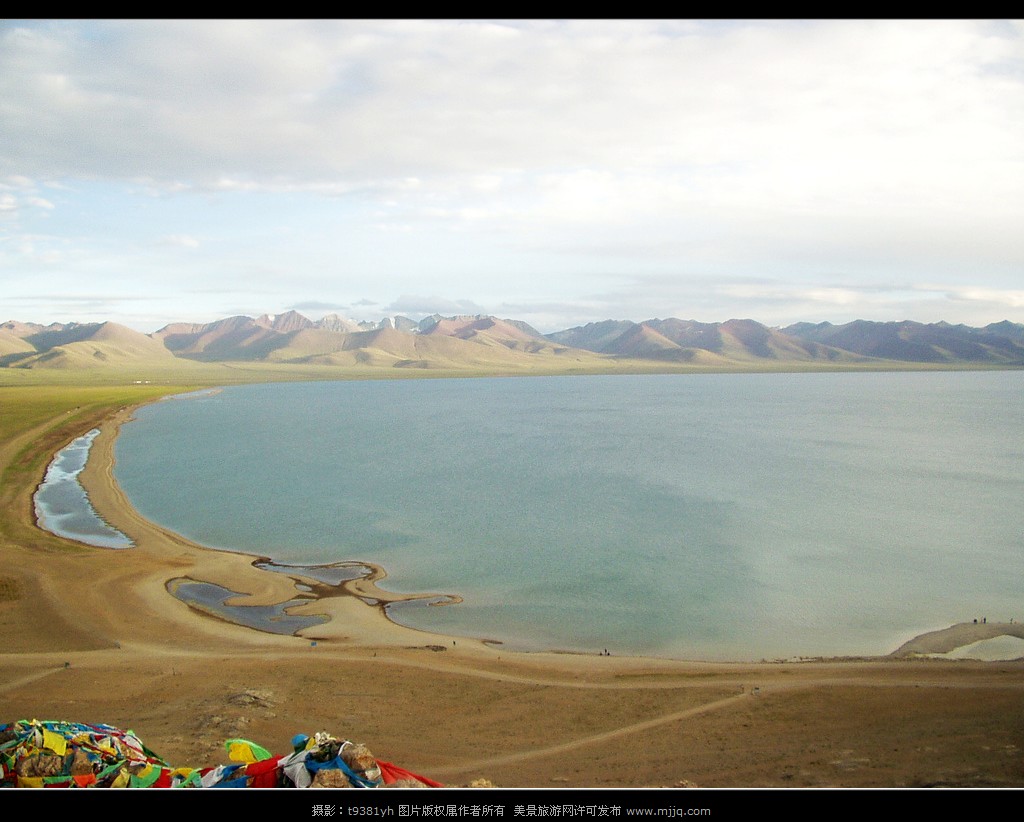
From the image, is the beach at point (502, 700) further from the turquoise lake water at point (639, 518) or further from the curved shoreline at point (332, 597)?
the turquoise lake water at point (639, 518)

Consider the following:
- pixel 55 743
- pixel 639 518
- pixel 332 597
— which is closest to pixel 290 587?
pixel 332 597

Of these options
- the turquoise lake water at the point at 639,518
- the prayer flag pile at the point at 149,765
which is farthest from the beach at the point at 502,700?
the prayer flag pile at the point at 149,765

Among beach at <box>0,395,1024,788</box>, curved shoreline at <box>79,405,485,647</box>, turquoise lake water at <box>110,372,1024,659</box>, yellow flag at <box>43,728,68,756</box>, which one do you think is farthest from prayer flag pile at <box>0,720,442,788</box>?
turquoise lake water at <box>110,372,1024,659</box>

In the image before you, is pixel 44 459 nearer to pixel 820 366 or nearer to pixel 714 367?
pixel 714 367

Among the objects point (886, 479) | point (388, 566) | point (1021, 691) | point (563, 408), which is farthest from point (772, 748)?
point (563, 408)

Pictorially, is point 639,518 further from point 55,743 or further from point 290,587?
point 55,743
